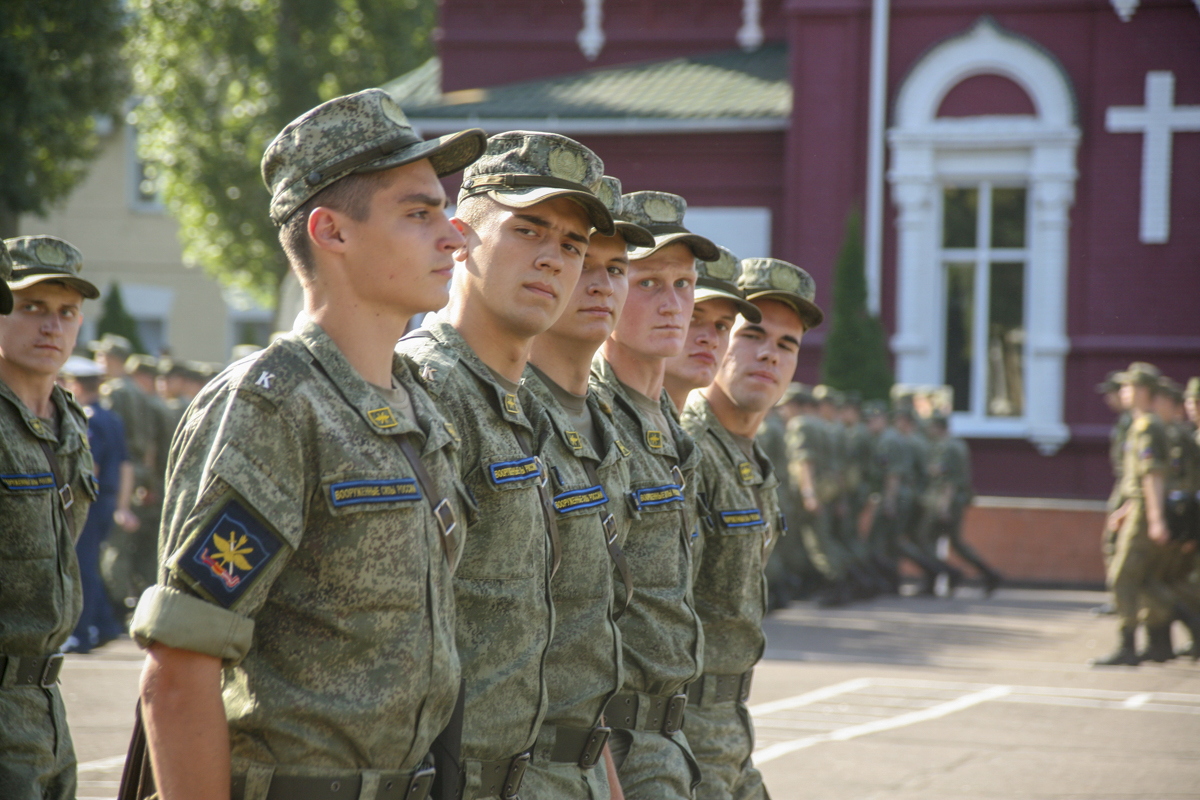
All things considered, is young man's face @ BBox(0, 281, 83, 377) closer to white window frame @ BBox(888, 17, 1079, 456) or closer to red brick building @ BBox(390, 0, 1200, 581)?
red brick building @ BBox(390, 0, 1200, 581)

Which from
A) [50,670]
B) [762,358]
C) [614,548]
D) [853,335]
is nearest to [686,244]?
[762,358]

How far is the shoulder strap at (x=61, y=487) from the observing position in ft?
15.2

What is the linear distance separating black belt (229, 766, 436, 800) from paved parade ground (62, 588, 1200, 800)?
453 cm

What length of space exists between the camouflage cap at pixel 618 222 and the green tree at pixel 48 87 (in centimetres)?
1679

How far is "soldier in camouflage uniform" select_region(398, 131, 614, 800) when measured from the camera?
2.89 metres

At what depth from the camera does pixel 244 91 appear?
31.8 metres

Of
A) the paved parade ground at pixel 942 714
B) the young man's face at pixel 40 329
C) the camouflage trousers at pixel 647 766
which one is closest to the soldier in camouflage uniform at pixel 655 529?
the camouflage trousers at pixel 647 766

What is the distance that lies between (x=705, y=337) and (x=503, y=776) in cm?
207

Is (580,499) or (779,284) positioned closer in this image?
(580,499)

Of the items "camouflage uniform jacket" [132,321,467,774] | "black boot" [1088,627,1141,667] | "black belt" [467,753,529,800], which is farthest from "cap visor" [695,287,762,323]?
"black boot" [1088,627,1141,667]

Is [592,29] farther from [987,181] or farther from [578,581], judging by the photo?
[578,581]

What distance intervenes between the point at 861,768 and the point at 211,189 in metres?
26.2

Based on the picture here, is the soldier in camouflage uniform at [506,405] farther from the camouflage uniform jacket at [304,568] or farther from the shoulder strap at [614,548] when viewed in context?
the camouflage uniform jacket at [304,568]

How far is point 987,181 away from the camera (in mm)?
19141
